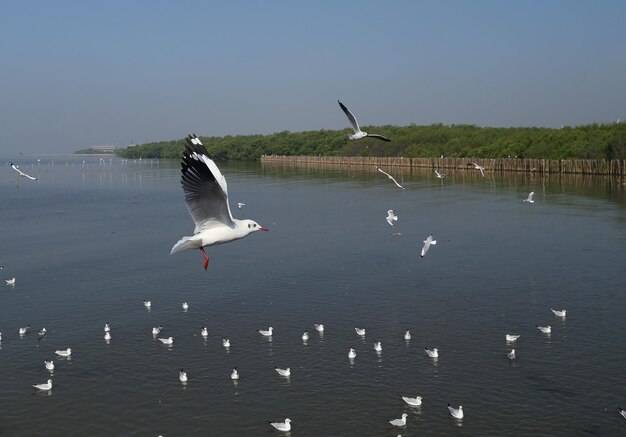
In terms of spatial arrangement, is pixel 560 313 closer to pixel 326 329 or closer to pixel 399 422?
pixel 326 329

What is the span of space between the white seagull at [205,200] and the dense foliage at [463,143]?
3201 inches

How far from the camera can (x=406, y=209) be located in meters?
56.1

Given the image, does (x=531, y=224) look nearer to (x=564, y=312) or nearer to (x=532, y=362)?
(x=564, y=312)

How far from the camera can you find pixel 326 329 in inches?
878

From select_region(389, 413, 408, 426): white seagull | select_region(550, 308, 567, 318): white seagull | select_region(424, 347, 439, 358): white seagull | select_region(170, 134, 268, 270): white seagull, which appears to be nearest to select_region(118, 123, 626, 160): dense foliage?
select_region(550, 308, 567, 318): white seagull

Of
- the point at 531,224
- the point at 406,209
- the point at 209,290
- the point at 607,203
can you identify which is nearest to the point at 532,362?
the point at 209,290

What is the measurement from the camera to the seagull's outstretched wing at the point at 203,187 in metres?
11.0

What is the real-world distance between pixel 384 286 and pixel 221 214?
56.8 ft

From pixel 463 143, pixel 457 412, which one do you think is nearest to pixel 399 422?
pixel 457 412

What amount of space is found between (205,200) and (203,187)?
0.91 ft

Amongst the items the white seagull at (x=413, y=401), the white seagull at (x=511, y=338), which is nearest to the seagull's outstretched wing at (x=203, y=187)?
the white seagull at (x=413, y=401)

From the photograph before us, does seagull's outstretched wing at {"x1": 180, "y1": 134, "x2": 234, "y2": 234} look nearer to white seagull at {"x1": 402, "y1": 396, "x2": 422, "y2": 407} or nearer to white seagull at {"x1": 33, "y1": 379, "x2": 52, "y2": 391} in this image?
white seagull at {"x1": 402, "y1": 396, "x2": 422, "y2": 407}

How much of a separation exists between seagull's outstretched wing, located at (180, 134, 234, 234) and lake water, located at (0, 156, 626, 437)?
6.23 m

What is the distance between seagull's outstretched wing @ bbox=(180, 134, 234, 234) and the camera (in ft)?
36.1
